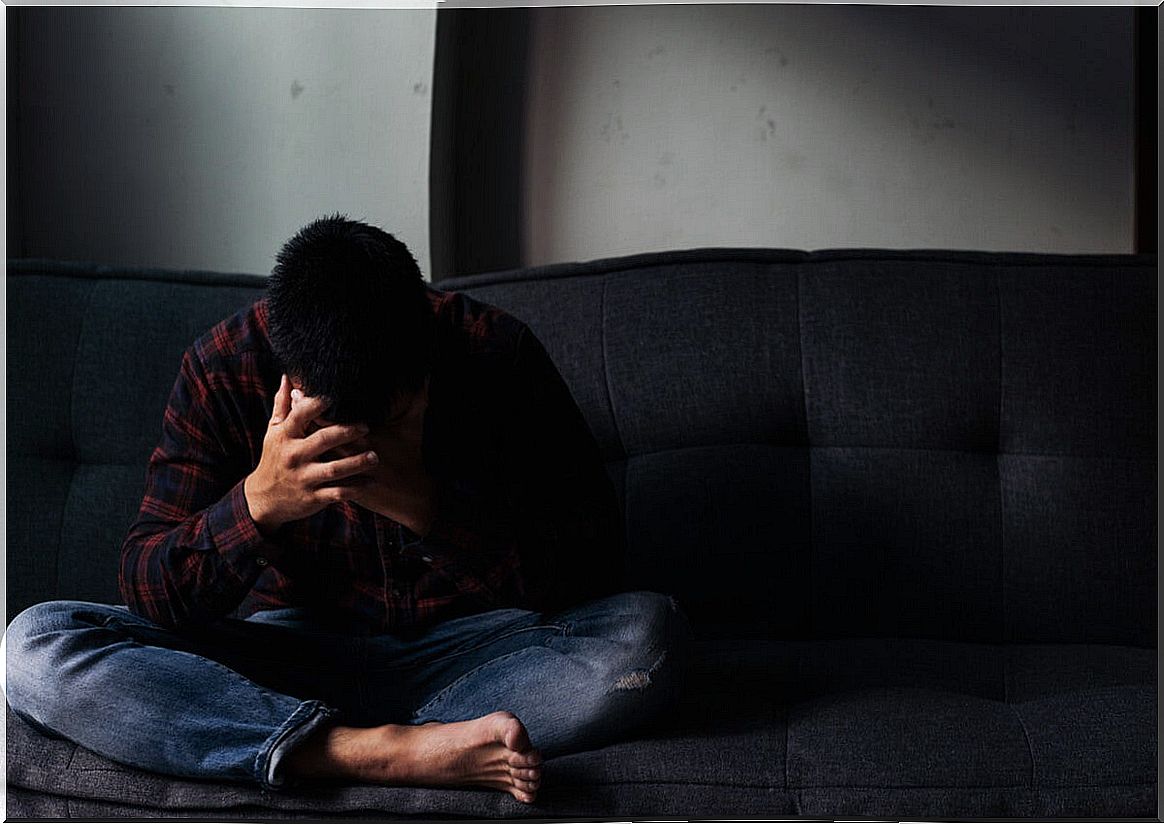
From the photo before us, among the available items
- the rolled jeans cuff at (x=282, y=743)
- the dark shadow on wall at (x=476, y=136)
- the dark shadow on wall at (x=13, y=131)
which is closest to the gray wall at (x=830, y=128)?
the dark shadow on wall at (x=476, y=136)

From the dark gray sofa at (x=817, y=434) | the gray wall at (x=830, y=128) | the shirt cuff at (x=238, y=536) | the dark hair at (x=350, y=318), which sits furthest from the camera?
the gray wall at (x=830, y=128)

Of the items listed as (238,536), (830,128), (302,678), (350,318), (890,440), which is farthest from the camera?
(830,128)

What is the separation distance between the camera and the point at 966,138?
1661 mm

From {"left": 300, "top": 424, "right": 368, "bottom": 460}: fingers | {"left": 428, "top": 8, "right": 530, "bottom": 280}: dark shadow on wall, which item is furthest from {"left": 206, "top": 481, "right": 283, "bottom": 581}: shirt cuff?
{"left": 428, "top": 8, "right": 530, "bottom": 280}: dark shadow on wall

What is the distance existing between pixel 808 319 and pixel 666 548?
320 mm

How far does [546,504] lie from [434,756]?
26 centimetres

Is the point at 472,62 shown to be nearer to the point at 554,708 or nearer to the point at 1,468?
the point at 1,468

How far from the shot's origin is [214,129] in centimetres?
174

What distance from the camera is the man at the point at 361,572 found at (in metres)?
0.92

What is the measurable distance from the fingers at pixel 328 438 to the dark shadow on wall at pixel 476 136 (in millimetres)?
835

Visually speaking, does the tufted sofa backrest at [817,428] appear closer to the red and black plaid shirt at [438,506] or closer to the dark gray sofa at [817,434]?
the dark gray sofa at [817,434]

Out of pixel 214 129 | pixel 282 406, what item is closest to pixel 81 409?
pixel 214 129

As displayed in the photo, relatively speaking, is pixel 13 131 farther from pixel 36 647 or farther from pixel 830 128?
pixel 830 128

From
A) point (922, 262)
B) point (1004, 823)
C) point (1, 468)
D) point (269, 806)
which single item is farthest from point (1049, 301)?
point (1, 468)
